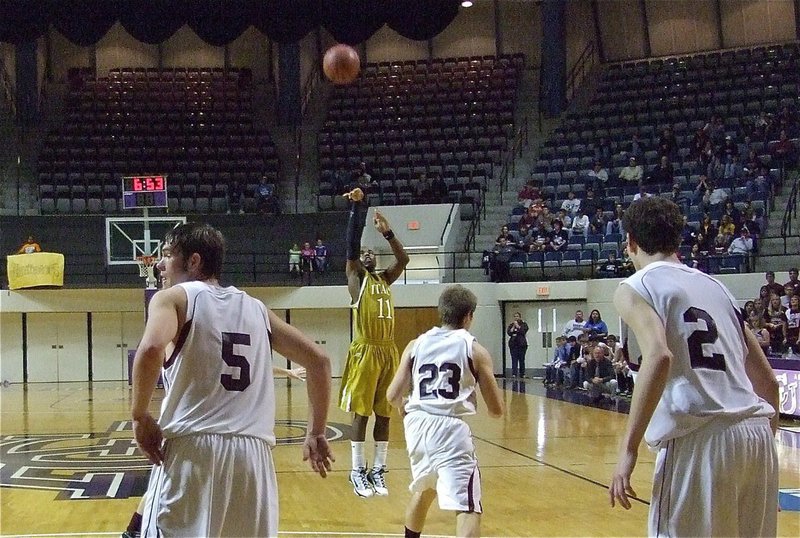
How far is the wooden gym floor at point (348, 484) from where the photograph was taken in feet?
20.1

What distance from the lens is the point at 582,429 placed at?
1145 cm

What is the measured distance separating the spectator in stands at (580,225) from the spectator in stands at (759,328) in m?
6.98

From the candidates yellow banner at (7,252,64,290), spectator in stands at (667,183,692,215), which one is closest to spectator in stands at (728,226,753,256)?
spectator in stands at (667,183,692,215)

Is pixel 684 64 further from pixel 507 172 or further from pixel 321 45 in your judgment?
pixel 321 45

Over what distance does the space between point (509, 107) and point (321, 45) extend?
7.20 m

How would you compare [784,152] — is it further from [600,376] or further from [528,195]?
[600,376]

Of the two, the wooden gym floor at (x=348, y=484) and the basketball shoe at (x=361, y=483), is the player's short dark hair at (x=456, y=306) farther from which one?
the basketball shoe at (x=361, y=483)

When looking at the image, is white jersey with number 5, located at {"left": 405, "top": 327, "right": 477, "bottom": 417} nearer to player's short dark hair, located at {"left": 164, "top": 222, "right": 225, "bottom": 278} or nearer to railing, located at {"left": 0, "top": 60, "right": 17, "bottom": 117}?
player's short dark hair, located at {"left": 164, "top": 222, "right": 225, "bottom": 278}

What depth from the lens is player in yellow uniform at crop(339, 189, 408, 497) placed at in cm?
719

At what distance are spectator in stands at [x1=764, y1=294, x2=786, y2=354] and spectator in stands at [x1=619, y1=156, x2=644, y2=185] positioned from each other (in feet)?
26.2

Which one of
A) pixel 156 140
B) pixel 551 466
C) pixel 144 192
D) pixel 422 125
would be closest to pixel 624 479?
pixel 551 466

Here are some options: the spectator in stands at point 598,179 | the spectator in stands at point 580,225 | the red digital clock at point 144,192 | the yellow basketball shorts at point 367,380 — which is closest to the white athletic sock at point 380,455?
the yellow basketball shorts at point 367,380

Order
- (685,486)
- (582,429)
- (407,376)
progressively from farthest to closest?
(582,429), (407,376), (685,486)

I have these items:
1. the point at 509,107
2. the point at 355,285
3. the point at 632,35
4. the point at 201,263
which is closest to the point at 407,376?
the point at 201,263
